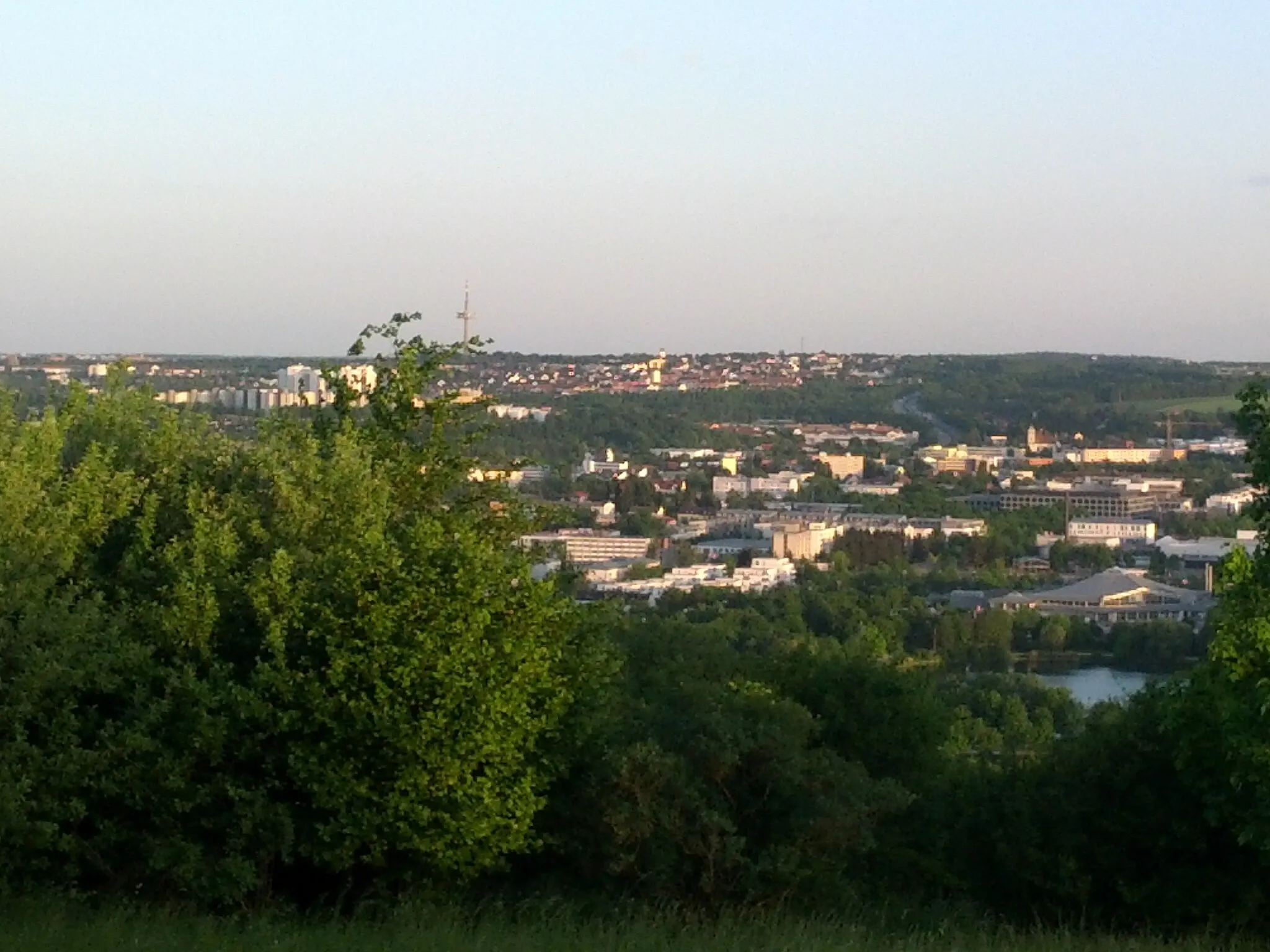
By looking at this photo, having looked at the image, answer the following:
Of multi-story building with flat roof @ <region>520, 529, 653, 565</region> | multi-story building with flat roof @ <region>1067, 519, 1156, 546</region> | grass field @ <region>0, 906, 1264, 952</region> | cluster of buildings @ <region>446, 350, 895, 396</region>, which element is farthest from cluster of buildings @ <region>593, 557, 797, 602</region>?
cluster of buildings @ <region>446, 350, 895, 396</region>

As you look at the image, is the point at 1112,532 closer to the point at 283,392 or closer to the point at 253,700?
the point at 283,392

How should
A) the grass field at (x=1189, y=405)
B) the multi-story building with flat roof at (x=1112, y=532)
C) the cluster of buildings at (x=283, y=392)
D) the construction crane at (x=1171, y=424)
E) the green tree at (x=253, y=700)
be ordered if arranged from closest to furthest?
the green tree at (x=253, y=700)
the cluster of buildings at (x=283, y=392)
the multi-story building with flat roof at (x=1112, y=532)
the construction crane at (x=1171, y=424)
the grass field at (x=1189, y=405)

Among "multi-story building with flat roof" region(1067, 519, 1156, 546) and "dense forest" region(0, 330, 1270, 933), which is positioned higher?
"dense forest" region(0, 330, 1270, 933)

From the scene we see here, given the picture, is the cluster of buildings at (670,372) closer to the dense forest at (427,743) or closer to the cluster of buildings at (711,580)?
the cluster of buildings at (711,580)

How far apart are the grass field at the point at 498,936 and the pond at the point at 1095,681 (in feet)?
64.0

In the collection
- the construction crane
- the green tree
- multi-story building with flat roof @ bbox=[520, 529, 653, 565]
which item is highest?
the green tree

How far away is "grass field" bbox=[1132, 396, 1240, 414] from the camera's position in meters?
98.8

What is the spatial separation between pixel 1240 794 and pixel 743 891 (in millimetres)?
2667

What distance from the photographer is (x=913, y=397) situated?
4924 inches

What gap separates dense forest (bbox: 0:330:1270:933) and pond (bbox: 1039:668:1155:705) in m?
16.7

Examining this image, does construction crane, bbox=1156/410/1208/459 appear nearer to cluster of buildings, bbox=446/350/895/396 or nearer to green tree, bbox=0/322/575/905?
cluster of buildings, bbox=446/350/895/396

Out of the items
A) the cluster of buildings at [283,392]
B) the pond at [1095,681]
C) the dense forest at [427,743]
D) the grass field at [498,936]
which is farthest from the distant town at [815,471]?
the grass field at [498,936]

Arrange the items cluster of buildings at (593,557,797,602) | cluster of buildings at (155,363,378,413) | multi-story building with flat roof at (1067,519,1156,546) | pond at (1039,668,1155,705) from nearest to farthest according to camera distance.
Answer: cluster of buildings at (155,363,378,413) → pond at (1039,668,1155,705) → cluster of buildings at (593,557,797,602) → multi-story building with flat roof at (1067,519,1156,546)

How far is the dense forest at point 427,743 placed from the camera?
10.3m
